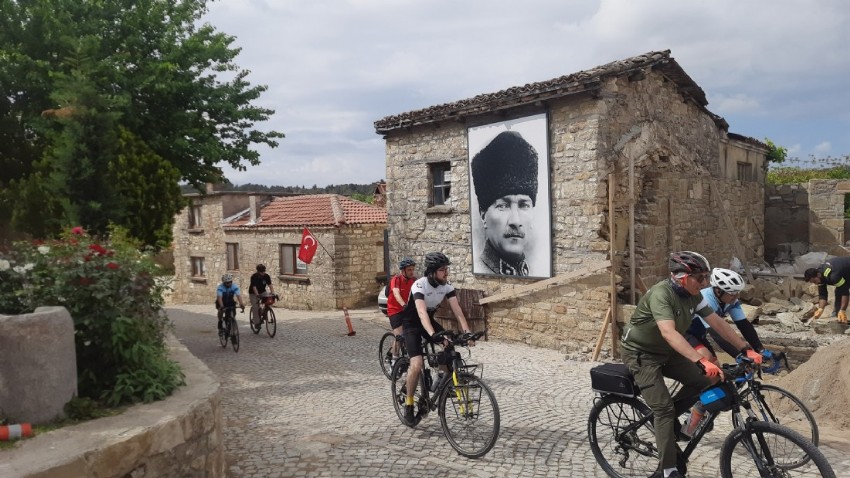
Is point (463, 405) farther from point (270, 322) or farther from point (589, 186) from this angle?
Answer: point (270, 322)

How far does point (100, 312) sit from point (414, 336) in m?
2.77

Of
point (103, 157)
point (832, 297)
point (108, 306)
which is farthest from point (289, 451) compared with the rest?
point (832, 297)

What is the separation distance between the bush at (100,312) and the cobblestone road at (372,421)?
3.75 feet

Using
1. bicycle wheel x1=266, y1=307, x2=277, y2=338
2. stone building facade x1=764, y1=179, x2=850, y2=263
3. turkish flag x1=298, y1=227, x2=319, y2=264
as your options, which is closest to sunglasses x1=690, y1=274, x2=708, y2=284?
bicycle wheel x1=266, y1=307, x2=277, y2=338

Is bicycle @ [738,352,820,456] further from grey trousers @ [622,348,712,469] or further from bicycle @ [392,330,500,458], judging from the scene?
bicycle @ [392,330,500,458]

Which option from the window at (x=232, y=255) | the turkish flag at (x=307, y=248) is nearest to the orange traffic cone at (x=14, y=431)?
the turkish flag at (x=307, y=248)

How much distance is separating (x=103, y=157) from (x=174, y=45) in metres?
4.25

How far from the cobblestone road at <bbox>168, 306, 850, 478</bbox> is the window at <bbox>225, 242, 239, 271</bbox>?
41.8ft

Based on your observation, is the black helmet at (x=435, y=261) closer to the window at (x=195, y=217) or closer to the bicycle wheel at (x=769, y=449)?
the bicycle wheel at (x=769, y=449)

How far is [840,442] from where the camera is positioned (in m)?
5.56

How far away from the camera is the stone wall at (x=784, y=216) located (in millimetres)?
14914

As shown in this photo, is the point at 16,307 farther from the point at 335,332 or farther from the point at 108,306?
the point at 335,332

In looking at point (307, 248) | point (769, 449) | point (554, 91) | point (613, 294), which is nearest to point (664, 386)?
point (769, 449)

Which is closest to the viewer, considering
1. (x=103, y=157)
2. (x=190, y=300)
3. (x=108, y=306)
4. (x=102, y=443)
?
(x=102, y=443)
